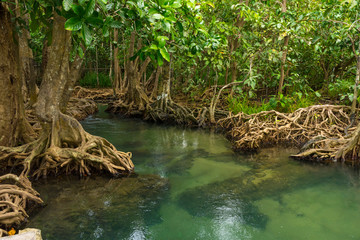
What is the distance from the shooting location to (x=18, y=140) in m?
5.47

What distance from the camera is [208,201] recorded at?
448 cm

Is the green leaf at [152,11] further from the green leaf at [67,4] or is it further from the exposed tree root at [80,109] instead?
the exposed tree root at [80,109]

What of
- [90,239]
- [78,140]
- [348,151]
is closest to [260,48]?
[348,151]

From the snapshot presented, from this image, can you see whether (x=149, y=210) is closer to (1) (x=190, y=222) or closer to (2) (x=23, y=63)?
(1) (x=190, y=222)

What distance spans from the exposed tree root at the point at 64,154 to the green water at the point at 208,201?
0.72 feet

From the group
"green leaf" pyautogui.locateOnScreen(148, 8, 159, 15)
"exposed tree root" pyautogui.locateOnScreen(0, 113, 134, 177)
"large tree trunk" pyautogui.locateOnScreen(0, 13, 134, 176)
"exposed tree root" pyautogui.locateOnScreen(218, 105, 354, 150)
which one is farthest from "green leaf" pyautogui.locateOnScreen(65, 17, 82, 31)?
"exposed tree root" pyautogui.locateOnScreen(218, 105, 354, 150)

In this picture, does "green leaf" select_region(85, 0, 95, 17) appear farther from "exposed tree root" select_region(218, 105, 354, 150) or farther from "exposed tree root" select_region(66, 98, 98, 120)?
"exposed tree root" select_region(66, 98, 98, 120)

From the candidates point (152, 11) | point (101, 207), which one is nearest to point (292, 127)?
point (101, 207)

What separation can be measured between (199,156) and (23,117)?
3.46m

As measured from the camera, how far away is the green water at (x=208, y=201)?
372 centimetres

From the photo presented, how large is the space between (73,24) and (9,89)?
320cm

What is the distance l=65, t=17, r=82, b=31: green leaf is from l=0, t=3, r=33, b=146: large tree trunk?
2.93 metres

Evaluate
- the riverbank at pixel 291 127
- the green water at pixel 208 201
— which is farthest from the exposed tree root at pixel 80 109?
the green water at pixel 208 201

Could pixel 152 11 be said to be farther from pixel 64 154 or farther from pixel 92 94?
pixel 92 94
